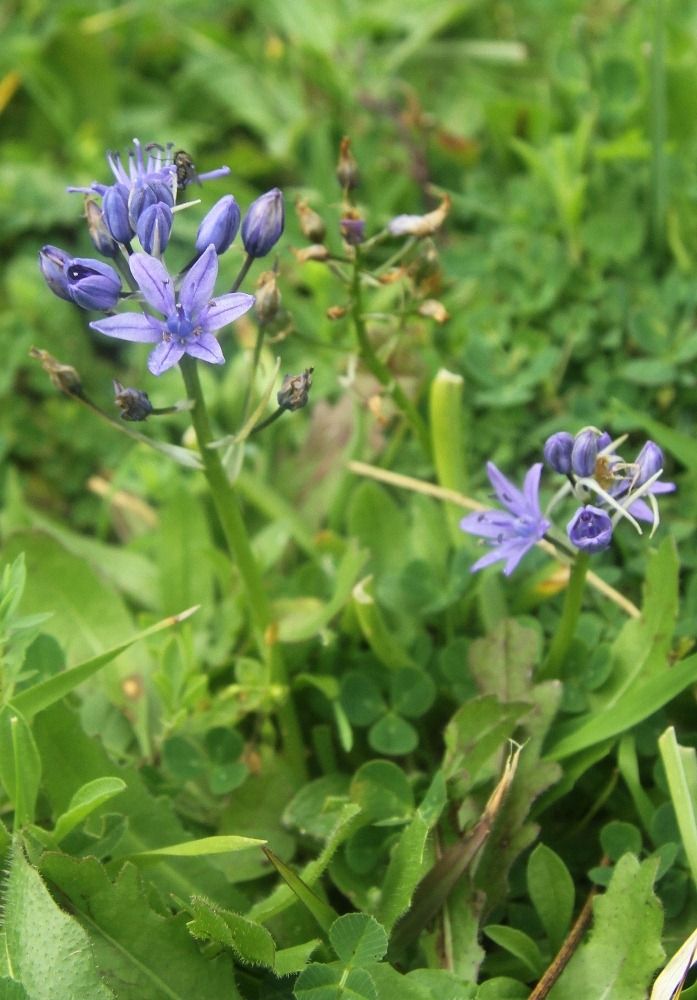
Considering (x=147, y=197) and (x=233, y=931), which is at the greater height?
(x=147, y=197)

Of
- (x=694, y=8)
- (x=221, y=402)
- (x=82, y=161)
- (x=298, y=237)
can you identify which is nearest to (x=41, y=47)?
(x=82, y=161)

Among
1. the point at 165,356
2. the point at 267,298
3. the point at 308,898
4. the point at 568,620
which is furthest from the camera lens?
the point at 568,620

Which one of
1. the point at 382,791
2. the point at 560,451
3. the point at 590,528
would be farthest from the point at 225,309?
the point at 382,791

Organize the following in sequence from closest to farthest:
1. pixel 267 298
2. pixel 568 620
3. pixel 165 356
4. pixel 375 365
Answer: pixel 165 356, pixel 267 298, pixel 568 620, pixel 375 365

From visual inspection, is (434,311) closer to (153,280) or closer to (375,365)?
(375,365)

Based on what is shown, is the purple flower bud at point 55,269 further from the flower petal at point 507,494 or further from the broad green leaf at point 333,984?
the broad green leaf at point 333,984

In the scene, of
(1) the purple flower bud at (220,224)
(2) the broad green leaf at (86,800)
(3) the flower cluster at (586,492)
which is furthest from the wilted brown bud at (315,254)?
(2) the broad green leaf at (86,800)
